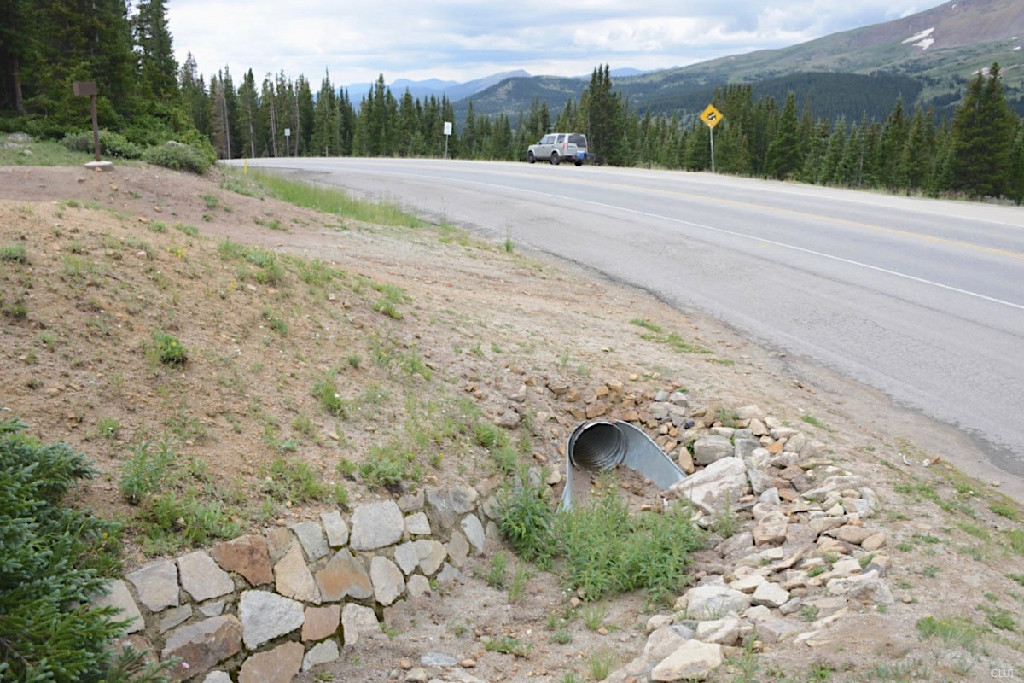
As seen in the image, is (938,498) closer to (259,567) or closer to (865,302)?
(259,567)

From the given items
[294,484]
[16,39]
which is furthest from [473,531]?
[16,39]

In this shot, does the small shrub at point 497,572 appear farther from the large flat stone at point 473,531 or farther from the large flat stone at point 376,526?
the large flat stone at point 376,526

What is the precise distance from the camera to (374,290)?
27.3 ft

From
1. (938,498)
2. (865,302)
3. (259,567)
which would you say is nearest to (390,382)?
(259,567)

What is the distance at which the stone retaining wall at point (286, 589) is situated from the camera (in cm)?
409

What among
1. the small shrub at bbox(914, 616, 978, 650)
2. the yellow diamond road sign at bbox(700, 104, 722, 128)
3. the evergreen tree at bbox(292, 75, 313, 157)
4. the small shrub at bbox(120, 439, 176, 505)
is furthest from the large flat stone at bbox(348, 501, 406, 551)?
the evergreen tree at bbox(292, 75, 313, 157)

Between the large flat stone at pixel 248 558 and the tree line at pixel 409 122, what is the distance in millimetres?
20085

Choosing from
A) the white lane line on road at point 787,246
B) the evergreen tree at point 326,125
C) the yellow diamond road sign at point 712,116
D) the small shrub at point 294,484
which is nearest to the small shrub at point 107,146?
the white lane line on road at point 787,246

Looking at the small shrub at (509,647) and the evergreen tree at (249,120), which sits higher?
the evergreen tree at (249,120)

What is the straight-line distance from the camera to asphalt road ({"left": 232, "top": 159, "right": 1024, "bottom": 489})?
27.8 ft

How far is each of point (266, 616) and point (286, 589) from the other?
19 cm

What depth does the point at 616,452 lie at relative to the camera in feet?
23.7

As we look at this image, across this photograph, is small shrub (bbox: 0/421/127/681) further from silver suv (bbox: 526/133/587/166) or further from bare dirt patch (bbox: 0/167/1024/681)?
silver suv (bbox: 526/133/587/166)

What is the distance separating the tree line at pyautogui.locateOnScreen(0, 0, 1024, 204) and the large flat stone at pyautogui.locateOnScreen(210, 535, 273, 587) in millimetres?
20085
